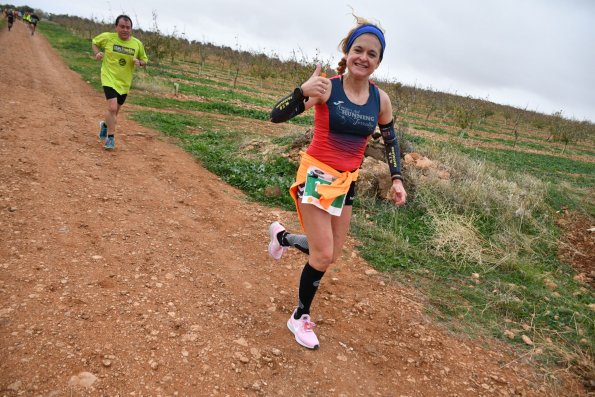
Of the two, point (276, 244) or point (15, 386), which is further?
point (276, 244)

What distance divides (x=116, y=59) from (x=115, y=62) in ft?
0.16

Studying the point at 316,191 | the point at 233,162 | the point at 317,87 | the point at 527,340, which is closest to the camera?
the point at 317,87

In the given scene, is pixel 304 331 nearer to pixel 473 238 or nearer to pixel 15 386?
pixel 15 386

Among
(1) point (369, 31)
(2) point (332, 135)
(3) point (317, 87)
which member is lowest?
(2) point (332, 135)

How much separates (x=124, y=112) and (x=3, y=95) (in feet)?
7.52

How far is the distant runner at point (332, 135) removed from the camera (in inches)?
99.3

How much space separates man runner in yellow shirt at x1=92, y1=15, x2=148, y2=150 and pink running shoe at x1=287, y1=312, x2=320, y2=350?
463cm

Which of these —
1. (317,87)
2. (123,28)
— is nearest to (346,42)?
(317,87)

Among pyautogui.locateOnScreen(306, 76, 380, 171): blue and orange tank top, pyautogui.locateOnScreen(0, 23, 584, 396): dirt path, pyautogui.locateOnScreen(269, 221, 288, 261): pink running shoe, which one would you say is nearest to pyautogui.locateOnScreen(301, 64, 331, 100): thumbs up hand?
pyautogui.locateOnScreen(306, 76, 380, 171): blue and orange tank top

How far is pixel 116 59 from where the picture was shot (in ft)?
19.6

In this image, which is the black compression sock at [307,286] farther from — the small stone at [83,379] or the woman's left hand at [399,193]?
the small stone at [83,379]

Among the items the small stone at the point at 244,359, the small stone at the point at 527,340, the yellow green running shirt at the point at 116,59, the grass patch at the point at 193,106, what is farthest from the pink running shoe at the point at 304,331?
the grass patch at the point at 193,106

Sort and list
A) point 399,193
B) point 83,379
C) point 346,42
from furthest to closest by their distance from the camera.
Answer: point 399,193 → point 346,42 → point 83,379

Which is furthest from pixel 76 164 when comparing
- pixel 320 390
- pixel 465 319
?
pixel 465 319
